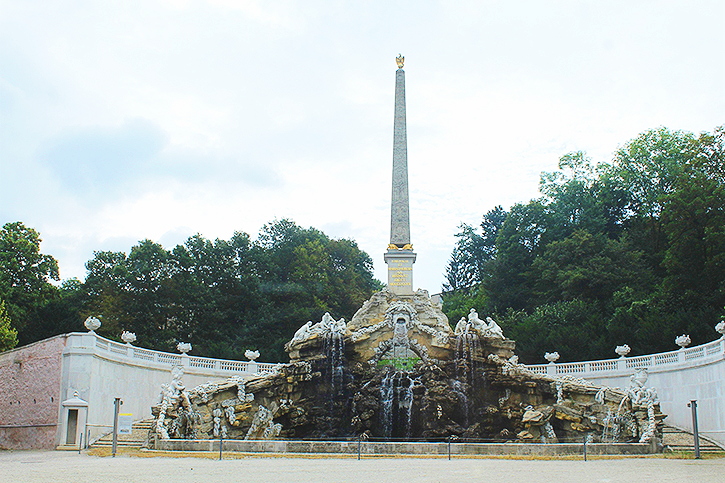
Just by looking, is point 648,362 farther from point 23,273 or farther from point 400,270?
point 23,273

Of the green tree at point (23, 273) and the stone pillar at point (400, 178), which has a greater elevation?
the stone pillar at point (400, 178)

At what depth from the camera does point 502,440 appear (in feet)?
87.4

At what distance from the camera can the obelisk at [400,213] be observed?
3744 centimetres

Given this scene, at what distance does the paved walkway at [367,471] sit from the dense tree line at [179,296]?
83.7 feet

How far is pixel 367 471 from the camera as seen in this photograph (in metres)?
14.2

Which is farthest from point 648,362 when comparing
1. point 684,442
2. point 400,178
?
point 400,178

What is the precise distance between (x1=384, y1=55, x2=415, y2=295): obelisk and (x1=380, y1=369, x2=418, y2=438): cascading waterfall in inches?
319

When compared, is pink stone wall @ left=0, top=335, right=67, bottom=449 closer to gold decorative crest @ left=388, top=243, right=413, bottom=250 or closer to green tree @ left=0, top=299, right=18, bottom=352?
green tree @ left=0, top=299, right=18, bottom=352

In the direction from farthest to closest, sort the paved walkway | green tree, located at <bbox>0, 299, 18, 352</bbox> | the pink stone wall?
1. green tree, located at <bbox>0, 299, 18, 352</bbox>
2. the pink stone wall
3. the paved walkway

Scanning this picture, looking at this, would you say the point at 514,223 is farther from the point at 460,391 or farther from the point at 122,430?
the point at 122,430

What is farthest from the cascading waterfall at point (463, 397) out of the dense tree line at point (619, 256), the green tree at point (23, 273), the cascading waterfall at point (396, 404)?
the green tree at point (23, 273)

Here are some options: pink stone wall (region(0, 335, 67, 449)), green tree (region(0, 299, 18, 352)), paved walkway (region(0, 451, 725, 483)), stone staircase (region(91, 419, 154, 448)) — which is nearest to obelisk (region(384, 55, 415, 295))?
stone staircase (region(91, 419, 154, 448))

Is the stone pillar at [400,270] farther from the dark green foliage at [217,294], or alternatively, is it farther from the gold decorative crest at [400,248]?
the dark green foliage at [217,294]

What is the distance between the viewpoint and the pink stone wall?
27.4 m
